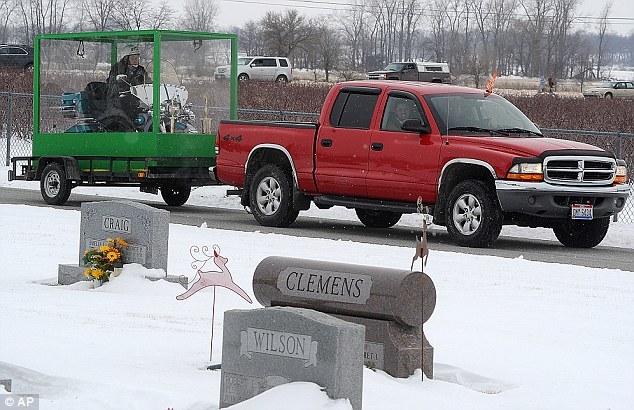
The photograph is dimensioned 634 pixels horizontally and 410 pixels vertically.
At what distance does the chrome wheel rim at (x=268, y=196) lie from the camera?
1697 cm

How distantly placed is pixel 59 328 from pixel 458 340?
2.69 meters

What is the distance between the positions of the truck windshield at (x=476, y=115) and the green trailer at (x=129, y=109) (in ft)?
13.3

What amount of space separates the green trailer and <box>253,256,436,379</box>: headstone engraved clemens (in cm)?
1068

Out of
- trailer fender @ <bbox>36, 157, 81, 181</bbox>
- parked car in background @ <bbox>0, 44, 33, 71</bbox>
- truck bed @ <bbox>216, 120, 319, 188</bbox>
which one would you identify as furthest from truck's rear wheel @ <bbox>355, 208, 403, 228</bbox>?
parked car in background @ <bbox>0, 44, 33, 71</bbox>

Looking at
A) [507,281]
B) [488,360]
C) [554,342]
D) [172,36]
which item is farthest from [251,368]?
[172,36]

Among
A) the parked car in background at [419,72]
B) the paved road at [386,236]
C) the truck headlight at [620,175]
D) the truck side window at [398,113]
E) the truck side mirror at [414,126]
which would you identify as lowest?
the paved road at [386,236]

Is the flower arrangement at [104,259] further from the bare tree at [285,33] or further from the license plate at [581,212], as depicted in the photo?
the bare tree at [285,33]

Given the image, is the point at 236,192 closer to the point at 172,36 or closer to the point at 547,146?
the point at 172,36

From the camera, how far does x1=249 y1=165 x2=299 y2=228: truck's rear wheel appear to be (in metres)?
16.9

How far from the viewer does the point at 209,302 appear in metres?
9.97

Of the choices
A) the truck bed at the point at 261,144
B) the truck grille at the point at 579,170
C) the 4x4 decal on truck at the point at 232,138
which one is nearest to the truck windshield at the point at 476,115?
the truck grille at the point at 579,170

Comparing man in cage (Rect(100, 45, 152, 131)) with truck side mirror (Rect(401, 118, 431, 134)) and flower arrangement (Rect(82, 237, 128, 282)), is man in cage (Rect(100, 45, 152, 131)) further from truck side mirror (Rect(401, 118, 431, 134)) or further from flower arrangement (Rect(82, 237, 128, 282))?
flower arrangement (Rect(82, 237, 128, 282))

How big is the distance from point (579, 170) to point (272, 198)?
4233 mm

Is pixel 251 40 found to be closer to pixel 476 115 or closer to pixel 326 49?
pixel 326 49
